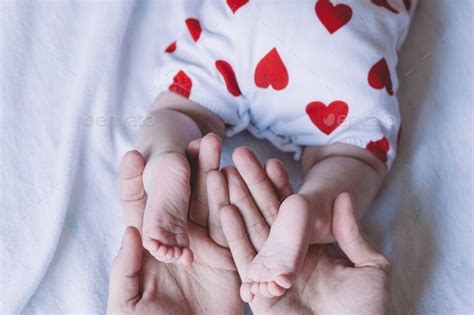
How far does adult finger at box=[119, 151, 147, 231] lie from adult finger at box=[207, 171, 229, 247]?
0.09 m

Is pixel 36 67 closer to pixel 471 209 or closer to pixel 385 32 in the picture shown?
pixel 385 32

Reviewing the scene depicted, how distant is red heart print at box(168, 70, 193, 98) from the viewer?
0.89 m

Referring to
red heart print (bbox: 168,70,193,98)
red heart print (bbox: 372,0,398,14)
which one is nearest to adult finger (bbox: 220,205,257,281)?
red heart print (bbox: 168,70,193,98)

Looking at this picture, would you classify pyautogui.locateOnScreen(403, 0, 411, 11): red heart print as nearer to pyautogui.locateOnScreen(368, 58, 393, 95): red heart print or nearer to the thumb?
pyautogui.locateOnScreen(368, 58, 393, 95): red heart print

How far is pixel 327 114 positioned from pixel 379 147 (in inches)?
3.4

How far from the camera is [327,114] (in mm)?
857

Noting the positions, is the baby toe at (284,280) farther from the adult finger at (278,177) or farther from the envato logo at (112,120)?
the envato logo at (112,120)

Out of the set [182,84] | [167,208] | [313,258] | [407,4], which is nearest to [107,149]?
[182,84]

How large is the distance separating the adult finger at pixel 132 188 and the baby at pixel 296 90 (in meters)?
0.02

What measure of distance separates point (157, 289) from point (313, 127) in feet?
1.01

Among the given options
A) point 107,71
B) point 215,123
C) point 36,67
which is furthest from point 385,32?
point 36,67

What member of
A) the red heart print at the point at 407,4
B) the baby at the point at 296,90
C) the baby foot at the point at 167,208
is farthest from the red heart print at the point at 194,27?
the red heart print at the point at 407,4

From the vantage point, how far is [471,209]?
0.89 meters

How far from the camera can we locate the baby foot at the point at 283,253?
0.65 metres
